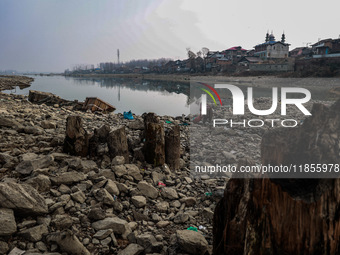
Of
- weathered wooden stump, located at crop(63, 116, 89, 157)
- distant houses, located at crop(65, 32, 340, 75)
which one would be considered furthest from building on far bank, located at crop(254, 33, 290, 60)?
weathered wooden stump, located at crop(63, 116, 89, 157)

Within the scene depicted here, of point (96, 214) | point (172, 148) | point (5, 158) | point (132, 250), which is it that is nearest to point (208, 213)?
point (132, 250)

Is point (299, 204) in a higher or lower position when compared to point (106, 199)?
higher

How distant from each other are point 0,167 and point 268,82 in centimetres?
4639

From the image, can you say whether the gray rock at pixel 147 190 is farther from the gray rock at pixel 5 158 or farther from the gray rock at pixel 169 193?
the gray rock at pixel 5 158

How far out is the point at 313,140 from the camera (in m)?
2.38

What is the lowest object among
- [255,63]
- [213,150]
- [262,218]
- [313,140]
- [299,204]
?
[213,150]

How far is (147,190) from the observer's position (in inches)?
183

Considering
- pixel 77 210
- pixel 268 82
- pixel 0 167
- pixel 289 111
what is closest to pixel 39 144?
pixel 0 167

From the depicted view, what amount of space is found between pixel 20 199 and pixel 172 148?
11.5 ft

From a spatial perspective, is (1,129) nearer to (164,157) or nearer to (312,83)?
(164,157)

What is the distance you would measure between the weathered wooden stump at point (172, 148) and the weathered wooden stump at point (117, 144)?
101 cm

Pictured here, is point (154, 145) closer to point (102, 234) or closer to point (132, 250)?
point (102, 234)

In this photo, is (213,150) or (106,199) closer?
(106,199)

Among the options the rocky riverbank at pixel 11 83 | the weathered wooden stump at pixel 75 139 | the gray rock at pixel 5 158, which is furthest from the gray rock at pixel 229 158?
the rocky riverbank at pixel 11 83
